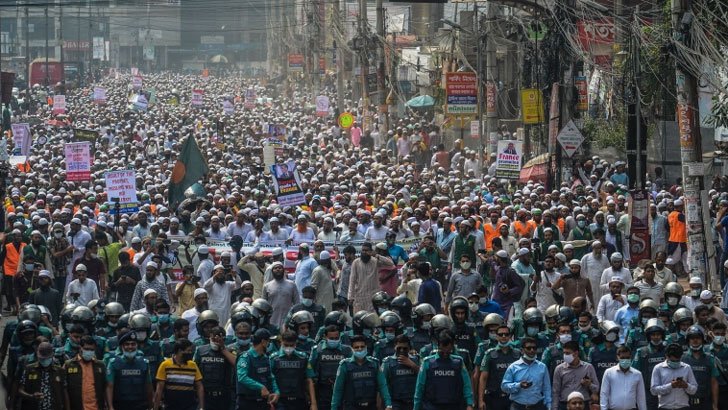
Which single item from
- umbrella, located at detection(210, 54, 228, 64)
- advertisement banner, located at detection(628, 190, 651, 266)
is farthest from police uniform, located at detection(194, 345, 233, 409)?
umbrella, located at detection(210, 54, 228, 64)

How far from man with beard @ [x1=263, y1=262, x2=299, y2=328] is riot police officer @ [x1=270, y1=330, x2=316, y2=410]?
3.72 meters

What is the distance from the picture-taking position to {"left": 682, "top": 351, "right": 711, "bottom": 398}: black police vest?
42.7 feet

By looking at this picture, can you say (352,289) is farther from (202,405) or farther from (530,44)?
(530,44)

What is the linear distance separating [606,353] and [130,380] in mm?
3978

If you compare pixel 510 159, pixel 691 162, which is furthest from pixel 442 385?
pixel 510 159

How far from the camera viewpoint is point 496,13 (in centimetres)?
4203

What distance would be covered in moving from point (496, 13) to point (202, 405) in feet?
100.0

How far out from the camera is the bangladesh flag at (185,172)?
26984 mm

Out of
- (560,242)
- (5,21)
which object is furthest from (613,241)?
(5,21)

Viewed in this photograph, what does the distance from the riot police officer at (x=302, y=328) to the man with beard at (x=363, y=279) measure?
3.93m

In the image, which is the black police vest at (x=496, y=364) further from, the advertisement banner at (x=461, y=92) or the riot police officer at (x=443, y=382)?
the advertisement banner at (x=461, y=92)

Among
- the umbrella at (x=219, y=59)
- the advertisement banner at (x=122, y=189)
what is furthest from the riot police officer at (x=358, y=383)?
the umbrella at (x=219, y=59)

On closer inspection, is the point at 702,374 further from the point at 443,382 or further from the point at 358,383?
the point at 358,383

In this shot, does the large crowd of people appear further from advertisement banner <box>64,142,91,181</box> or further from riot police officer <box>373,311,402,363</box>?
advertisement banner <box>64,142,91,181</box>
